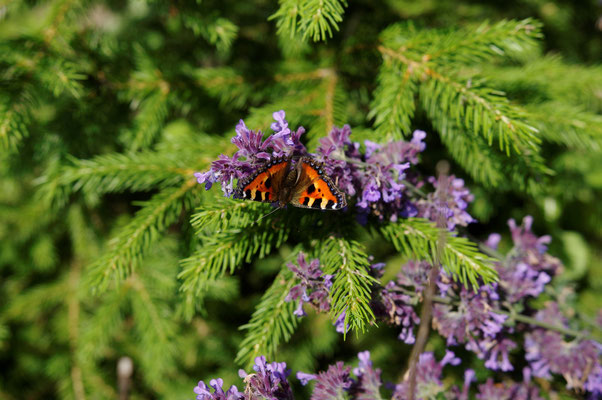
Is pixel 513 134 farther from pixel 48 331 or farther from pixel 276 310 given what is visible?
pixel 48 331

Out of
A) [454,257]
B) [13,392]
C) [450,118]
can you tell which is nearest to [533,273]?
[454,257]

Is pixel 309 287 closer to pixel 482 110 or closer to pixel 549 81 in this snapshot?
pixel 482 110

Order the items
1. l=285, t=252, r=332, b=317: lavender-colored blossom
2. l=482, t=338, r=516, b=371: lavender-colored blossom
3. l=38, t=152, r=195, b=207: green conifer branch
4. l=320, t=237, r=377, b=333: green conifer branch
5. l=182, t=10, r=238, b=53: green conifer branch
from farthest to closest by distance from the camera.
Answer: l=182, t=10, r=238, b=53: green conifer branch, l=38, t=152, r=195, b=207: green conifer branch, l=482, t=338, r=516, b=371: lavender-colored blossom, l=285, t=252, r=332, b=317: lavender-colored blossom, l=320, t=237, r=377, b=333: green conifer branch

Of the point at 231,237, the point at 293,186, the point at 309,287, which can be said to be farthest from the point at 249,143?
the point at 309,287

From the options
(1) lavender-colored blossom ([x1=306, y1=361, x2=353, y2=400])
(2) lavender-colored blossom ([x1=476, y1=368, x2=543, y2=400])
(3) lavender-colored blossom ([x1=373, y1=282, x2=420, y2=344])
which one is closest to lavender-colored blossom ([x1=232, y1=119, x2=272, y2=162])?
(3) lavender-colored blossom ([x1=373, y1=282, x2=420, y2=344])

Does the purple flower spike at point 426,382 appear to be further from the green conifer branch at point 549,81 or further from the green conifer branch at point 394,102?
the green conifer branch at point 549,81

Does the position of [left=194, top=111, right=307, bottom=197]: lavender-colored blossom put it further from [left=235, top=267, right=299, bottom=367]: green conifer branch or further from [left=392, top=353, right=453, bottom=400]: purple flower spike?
[left=392, top=353, right=453, bottom=400]: purple flower spike

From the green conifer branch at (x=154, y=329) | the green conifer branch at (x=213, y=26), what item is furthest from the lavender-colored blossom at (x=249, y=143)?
the green conifer branch at (x=154, y=329)
